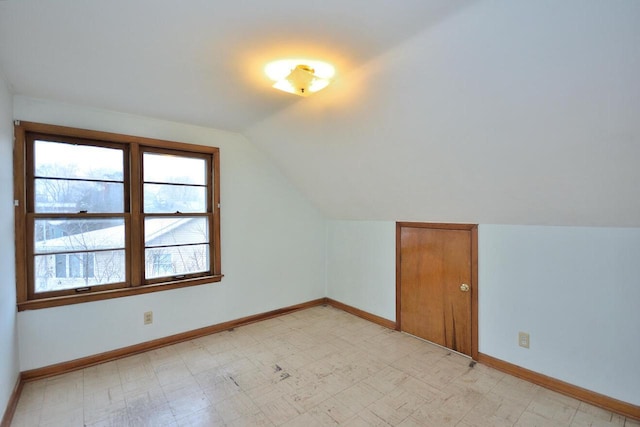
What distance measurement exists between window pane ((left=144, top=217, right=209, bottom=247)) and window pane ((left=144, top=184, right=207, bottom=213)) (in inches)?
4.0

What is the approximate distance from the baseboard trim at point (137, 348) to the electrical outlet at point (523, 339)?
2.55 meters

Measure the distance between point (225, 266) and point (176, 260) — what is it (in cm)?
52

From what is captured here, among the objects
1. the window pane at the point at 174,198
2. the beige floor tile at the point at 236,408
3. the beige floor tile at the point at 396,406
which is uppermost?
the window pane at the point at 174,198

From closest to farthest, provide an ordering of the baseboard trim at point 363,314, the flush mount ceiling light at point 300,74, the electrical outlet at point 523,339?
the flush mount ceiling light at point 300,74, the electrical outlet at point 523,339, the baseboard trim at point 363,314

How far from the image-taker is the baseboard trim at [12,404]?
1.90 metres

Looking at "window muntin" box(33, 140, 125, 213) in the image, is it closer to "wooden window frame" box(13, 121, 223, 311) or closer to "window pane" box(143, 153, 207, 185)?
"wooden window frame" box(13, 121, 223, 311)

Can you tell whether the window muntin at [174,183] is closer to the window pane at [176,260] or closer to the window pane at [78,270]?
the window pane at [176,260]

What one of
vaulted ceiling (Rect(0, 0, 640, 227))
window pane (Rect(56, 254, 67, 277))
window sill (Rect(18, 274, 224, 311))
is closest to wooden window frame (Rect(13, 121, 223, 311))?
window sill (Rect(18, 274, 224, 311))

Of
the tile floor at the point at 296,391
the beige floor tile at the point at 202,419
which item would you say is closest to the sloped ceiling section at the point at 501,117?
the tile floor at the point at 296,391

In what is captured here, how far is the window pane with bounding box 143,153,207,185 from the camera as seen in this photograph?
301 cm

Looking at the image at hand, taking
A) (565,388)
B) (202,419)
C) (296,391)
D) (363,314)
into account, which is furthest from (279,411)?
(565,388)

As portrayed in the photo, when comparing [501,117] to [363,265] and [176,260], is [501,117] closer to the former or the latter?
[363,265]

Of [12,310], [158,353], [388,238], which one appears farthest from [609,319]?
[12,310]

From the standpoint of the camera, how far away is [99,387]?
2.35 m
